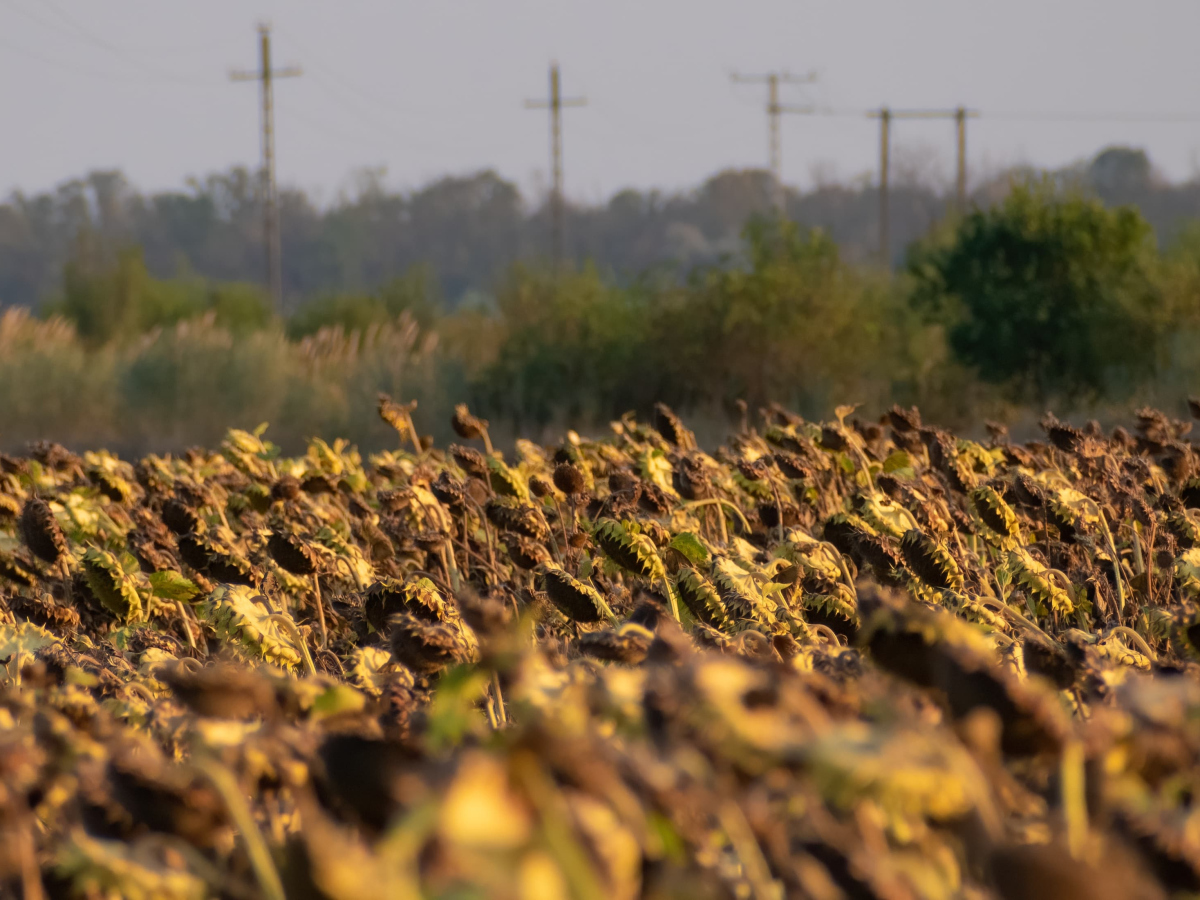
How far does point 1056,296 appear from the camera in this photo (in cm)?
1678

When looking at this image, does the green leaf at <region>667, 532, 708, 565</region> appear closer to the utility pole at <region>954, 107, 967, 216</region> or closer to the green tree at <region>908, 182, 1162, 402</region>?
the green tree at <region>908, 182, 1162, 402</region>

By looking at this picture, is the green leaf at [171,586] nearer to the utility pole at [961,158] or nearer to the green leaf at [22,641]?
the green leaf at [22,641]

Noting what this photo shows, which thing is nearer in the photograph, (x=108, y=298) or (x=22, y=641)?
(x=22, y=641)

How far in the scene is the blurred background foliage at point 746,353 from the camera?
648 inches

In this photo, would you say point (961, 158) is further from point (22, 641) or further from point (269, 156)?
point (22, 641)

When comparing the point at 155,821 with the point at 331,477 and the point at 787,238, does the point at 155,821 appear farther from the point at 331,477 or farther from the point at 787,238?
the point at 787,238

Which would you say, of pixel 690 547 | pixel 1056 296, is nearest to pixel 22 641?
pixel 690 547

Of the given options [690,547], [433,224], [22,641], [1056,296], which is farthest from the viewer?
[433,224]

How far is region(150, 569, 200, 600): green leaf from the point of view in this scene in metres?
2.72

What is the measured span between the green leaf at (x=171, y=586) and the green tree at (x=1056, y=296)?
48.9 feet

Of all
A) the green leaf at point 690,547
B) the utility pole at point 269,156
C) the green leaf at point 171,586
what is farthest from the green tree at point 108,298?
the green leaf at point 690,547

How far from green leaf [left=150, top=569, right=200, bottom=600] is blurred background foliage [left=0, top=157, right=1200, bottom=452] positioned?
42.6ft

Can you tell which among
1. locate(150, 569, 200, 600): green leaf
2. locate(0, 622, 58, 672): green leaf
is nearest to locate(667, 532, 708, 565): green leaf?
locate(150, 569, 200, 600): green leaf

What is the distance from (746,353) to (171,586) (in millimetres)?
14407
